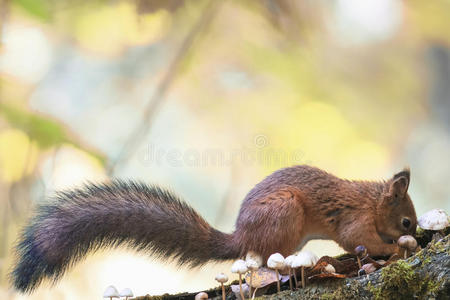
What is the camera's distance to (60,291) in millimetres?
2596

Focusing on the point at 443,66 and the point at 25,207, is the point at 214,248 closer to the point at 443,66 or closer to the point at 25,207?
the point at 25,207

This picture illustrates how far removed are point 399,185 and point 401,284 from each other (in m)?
0.60

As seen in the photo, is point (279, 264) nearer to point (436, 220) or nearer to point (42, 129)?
point (436, 220)

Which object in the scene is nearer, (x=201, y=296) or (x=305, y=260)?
(x=305, y=260)

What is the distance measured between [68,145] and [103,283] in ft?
2.45

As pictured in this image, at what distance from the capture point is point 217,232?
170 cm

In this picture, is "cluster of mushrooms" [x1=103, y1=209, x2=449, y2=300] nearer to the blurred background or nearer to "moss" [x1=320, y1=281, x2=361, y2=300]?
"moss" [x1=320, y1=281, x2=361, y2=300]

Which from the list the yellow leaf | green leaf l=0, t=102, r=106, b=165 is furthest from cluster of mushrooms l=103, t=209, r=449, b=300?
the yellow leaf

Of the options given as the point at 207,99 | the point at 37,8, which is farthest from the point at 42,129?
the point at 207,99

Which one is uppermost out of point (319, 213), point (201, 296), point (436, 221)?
point (436, 221)

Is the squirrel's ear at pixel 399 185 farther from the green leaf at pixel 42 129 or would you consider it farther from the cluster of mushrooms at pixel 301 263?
the green leaf at pixel 42 129

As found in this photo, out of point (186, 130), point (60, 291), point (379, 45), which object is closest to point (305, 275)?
point (186, 130)

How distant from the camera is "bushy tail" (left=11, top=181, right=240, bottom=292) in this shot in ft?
4.68

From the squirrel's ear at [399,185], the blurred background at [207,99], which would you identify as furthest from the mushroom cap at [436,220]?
the blurred background at [207,99]
